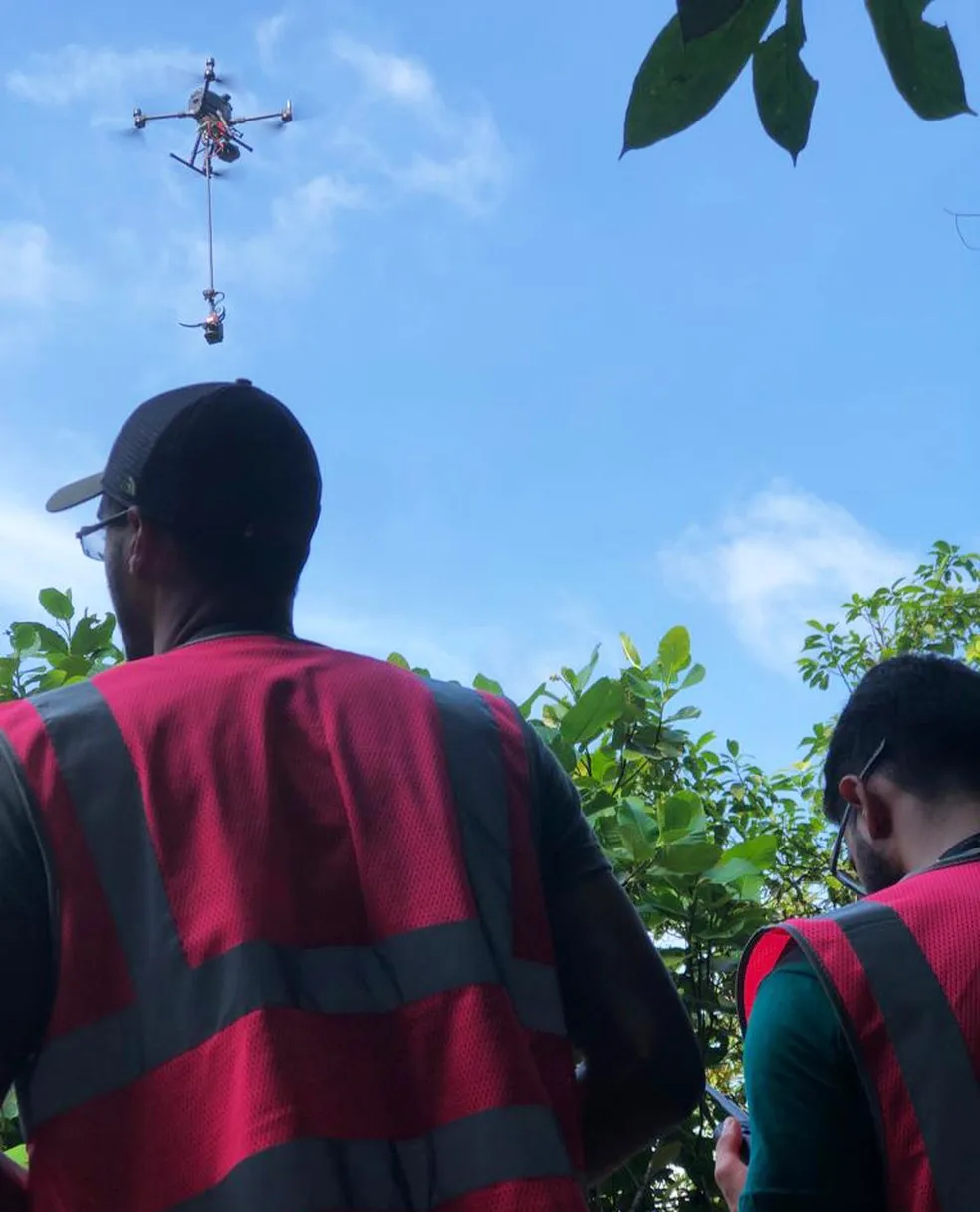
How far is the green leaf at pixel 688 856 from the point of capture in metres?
3.17

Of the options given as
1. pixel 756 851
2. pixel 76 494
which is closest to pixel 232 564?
pixel 76 494

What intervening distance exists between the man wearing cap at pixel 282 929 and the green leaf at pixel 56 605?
2063mm

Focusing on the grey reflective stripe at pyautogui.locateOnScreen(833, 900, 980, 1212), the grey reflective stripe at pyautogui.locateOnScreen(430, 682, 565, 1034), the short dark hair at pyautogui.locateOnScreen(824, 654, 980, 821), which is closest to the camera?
the grey reflective stripe at pyautogui.locateOnScreen(430, 682, 565, 1034)

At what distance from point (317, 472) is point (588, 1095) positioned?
30.3 inches

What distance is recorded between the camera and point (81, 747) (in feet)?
5.12

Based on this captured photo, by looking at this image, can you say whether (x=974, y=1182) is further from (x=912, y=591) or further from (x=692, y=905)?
(x=912, y=591)

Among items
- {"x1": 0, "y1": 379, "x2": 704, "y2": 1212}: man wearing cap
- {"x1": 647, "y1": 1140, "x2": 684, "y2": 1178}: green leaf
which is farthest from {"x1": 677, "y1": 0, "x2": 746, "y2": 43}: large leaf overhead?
{"x1": 647, "y1": 1140, "x2": 684, "y2": 1178}: green leaf

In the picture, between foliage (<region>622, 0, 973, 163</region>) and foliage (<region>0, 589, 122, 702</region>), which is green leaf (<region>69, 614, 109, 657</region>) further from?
foliage (<region>622, 0, 973, 163</region>)

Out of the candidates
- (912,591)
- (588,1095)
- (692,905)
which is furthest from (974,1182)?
(912,591)

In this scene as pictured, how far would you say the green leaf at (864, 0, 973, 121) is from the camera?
1231mm

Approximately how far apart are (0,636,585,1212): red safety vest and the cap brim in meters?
0.31

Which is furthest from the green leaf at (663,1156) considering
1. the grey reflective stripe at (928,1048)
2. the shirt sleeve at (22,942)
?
the shirt sleeve at (22,942)

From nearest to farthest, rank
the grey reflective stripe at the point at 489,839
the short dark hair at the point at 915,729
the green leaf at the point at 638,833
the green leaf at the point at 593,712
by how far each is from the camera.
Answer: the grey reflective stripe at the point at 489,839 → the short dark hair at the point at 915,729 → the green leaf at the point at 638,833 → the green leaf at the point at 593,712

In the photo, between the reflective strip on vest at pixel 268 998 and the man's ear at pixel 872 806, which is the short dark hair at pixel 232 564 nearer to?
the reflective strip on vest at pixel 268 998
